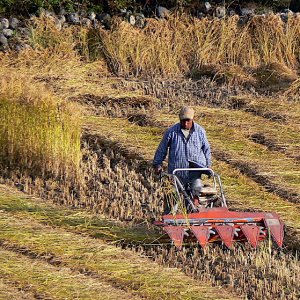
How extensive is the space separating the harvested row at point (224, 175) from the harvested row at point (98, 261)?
1.65 meters

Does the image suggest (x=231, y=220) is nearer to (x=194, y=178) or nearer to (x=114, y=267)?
(x=194, y=178)

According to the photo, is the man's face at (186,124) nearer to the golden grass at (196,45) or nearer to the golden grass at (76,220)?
the golden grass at (76,220)

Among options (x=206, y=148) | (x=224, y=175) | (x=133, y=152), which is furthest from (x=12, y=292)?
(x=133, y=152)

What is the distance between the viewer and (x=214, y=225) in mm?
9039

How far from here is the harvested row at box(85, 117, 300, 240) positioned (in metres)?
10.3

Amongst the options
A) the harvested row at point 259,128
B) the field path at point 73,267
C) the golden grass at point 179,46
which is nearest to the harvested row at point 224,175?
the harvested row at point 259,128

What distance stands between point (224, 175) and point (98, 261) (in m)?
3.35

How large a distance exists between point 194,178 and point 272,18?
27.7 feet

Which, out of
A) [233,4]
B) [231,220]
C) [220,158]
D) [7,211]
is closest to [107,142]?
[220,158]

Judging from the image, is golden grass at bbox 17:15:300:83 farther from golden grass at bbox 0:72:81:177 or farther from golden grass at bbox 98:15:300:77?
golden grass at bbox 0:72:81:177

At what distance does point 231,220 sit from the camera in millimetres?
9086

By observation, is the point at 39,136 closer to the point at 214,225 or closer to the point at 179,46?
the point at 214,225

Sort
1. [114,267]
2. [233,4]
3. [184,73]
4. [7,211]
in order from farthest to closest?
[233,4]
[184,73]
[7,211]
[114,267]

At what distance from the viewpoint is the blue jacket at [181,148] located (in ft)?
31.6
